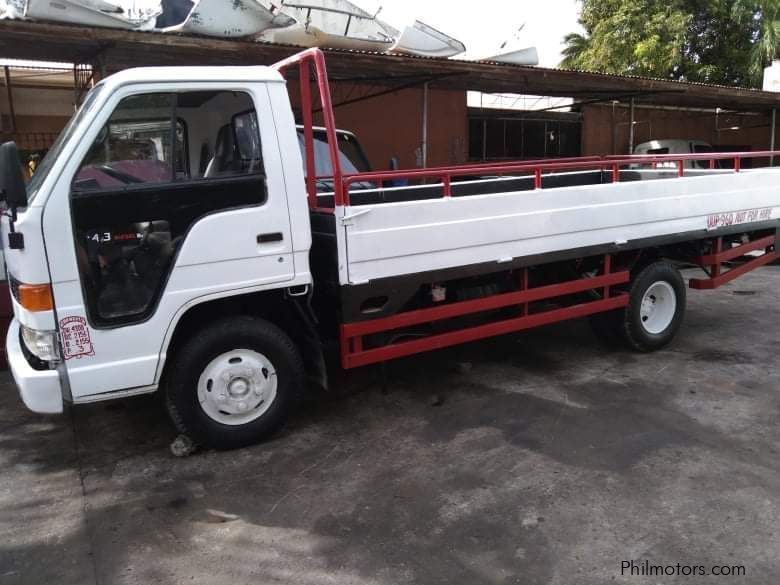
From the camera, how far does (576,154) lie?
16.5 metres

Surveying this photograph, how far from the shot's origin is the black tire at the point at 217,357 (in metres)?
3.85

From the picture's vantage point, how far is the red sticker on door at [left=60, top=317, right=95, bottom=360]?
11.4 feet

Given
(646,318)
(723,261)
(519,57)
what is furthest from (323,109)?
(519,57)

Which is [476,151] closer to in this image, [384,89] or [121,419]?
[384,89]

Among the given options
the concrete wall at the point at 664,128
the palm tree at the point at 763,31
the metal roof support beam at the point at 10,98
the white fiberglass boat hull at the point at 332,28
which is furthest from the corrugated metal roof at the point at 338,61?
the palm tree at the point at 763,31

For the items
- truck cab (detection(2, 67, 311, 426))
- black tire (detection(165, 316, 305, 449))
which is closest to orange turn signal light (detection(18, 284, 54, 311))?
truck cab (detection(2, 67, 311, 426))

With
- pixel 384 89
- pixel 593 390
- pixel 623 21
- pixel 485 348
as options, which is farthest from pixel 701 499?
pixel 623 21

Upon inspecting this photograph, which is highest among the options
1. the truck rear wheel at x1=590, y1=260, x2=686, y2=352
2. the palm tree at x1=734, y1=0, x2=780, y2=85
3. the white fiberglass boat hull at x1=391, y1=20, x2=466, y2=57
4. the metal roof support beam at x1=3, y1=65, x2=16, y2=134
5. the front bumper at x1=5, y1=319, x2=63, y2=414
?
the palm tree at x1=734, y1=0, x2=780, y2=85

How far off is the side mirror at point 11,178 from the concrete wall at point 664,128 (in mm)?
14821

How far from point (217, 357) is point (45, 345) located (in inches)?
36.2

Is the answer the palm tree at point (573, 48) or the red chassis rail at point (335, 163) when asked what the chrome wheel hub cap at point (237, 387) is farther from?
the palm tree at point (573, 48)

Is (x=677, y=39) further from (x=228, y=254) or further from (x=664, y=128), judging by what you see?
(x=228, y=254)

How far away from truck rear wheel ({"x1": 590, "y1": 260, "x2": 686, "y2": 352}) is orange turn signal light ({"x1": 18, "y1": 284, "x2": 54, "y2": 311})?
14.7 ft

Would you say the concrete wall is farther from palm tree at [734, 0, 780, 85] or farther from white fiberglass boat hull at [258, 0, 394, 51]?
white fiberglass boat hull at [258, 0, 394, 51]
